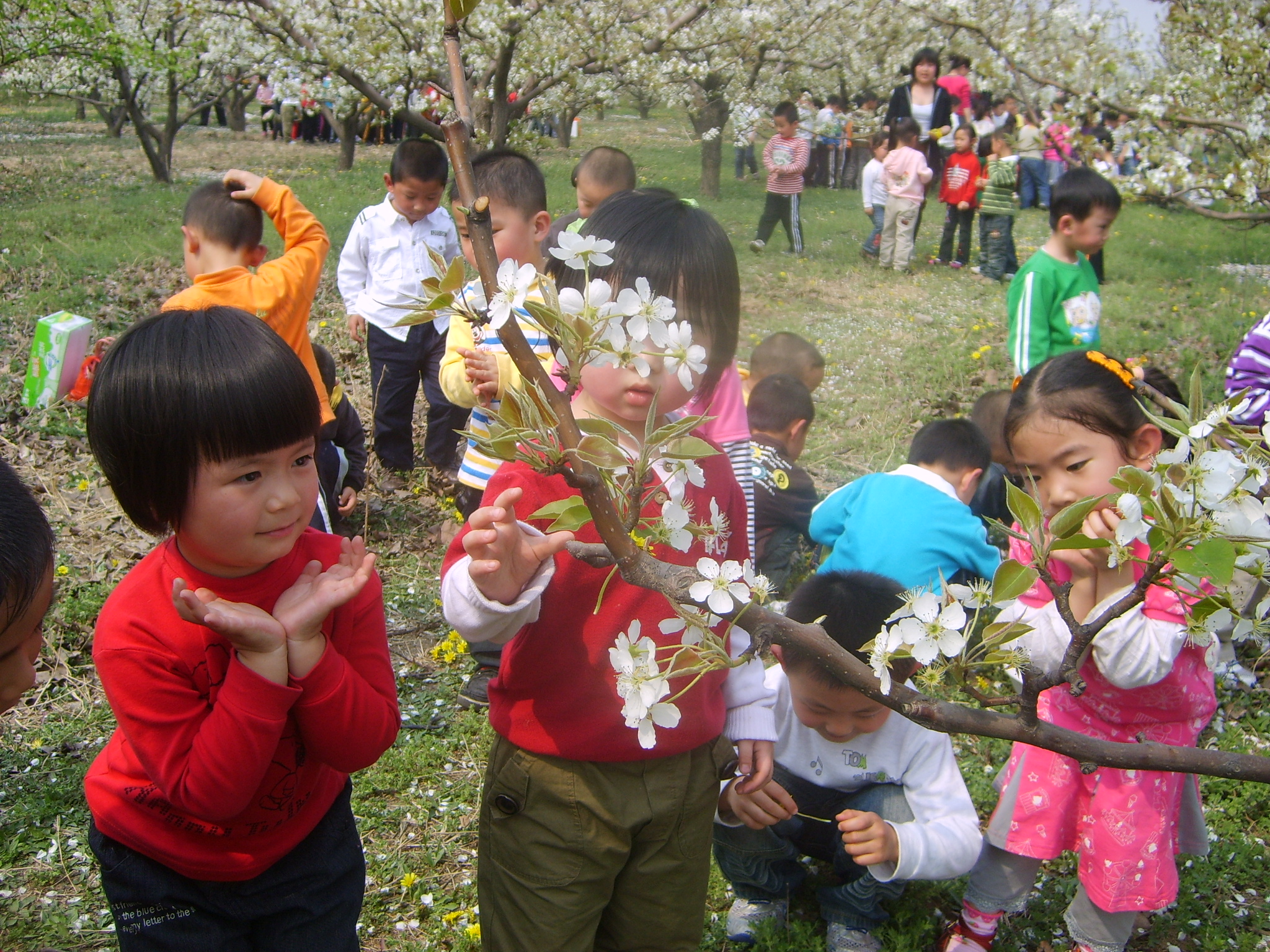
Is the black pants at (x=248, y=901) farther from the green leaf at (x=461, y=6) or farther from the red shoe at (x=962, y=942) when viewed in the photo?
the red shoe at (x=962, y=942)

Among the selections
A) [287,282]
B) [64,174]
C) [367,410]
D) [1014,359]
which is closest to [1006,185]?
[1014,359]

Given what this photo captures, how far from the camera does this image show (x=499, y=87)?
565 cm

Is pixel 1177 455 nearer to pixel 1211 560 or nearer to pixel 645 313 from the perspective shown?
pixel 1211 560

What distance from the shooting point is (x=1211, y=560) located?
81 centimetres

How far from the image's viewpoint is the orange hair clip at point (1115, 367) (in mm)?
2016

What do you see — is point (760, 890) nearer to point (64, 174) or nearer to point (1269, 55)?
point (1269, 55)

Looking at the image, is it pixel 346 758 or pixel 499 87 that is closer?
pixel 346 758

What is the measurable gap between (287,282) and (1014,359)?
119 inches

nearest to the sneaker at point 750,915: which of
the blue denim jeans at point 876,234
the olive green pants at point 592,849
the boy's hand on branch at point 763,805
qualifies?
the boy's hand on branch at point 763,805

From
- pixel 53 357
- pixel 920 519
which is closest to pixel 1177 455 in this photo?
pixel 920 519

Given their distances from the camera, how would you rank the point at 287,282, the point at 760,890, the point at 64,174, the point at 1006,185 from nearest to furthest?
the point at 760,890 < the point at 287,282 < the point at 1006,185 < the point at 64,174

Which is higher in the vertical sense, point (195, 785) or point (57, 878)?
point (195, 785)

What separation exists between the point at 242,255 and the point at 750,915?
2.55 metres

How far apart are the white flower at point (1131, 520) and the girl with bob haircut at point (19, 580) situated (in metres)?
1.23
